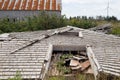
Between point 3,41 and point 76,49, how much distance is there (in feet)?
9.21

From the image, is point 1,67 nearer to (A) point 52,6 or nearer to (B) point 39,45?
(B) point 39,45

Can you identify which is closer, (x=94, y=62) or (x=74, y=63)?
(x=94, y=62)

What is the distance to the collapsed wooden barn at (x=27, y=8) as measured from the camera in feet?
86.7

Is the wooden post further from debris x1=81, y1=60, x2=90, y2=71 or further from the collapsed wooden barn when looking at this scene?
the collapsed wooden barn

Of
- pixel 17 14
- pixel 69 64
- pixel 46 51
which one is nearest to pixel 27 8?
pixel 17 14

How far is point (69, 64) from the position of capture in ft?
31.5

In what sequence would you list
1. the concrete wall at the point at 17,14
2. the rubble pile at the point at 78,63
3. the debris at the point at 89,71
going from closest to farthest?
1. the debris at the point at 89,71
2. the rubble pile at the point at 78,63
3. the concrete wall at the point at 17,14

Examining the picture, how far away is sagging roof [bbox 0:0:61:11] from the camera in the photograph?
2672cm

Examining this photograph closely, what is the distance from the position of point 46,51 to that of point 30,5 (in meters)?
17.7

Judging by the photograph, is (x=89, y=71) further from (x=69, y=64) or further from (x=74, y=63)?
(x=69, y=64)


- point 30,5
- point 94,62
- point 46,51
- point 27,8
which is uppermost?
point 30,5

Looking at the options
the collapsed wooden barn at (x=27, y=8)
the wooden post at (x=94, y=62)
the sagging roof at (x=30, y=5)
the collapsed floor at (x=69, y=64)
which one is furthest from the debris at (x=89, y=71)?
the sagging roof at (x=30, y=5)

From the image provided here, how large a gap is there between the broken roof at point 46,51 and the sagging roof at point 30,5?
13.4 metres

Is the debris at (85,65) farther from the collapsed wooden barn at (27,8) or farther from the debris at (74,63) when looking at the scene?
the collapsed wooden barn at (27,8)
